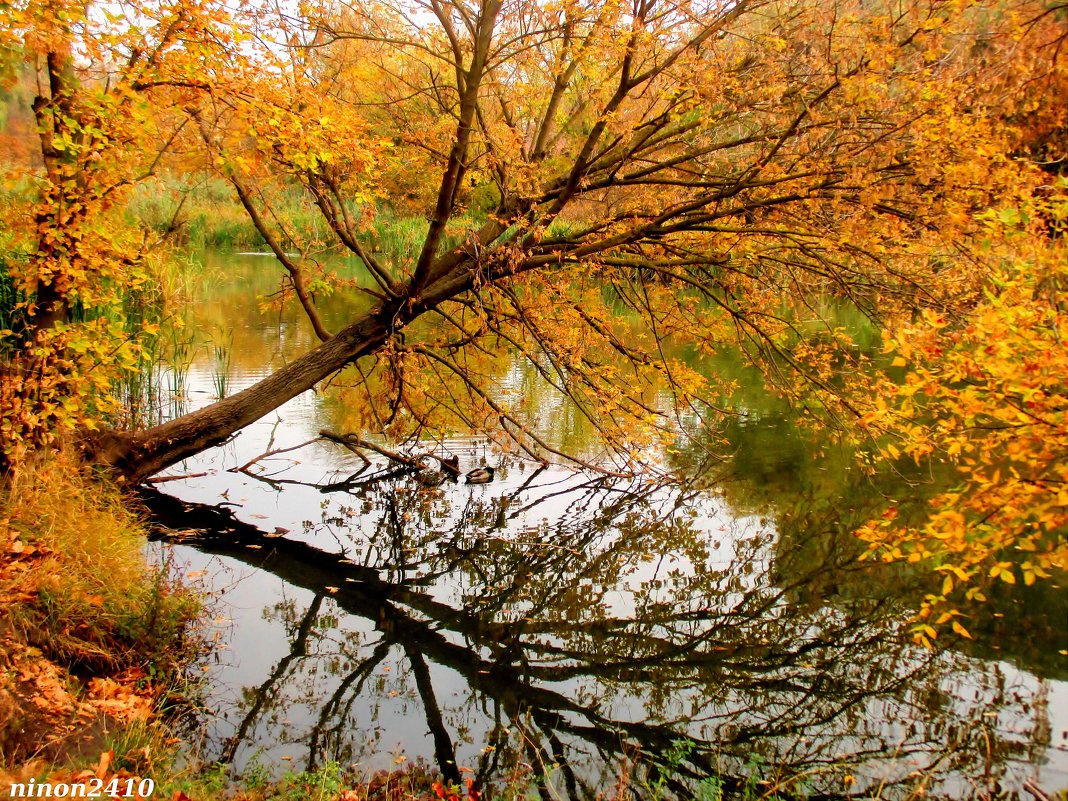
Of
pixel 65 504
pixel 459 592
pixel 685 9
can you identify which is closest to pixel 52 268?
pixel 65 504

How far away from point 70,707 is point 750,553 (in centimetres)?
519

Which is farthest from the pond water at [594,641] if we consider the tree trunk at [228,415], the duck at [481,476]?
the tree trunk at [228,415]

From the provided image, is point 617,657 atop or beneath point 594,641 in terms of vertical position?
beneath

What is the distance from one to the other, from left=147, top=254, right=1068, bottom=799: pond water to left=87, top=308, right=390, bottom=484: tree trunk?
0.60m

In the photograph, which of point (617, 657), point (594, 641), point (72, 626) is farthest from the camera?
point (594, 641)

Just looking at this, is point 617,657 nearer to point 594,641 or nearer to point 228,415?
point 594,641

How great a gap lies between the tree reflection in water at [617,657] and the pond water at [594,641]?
0.02m

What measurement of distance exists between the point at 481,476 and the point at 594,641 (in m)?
3.55

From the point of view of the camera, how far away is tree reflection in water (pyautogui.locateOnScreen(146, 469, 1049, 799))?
4.23m

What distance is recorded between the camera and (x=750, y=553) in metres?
7.06

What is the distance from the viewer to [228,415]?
710 centimetres

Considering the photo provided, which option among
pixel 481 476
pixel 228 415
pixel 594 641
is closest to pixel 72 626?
pixel 228 415

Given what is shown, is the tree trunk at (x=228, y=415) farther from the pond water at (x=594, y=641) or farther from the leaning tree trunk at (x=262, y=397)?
the pond water at (x=594, y=641)

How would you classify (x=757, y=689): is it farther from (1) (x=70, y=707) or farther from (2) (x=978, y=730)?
(1) (x=70, y=707)
